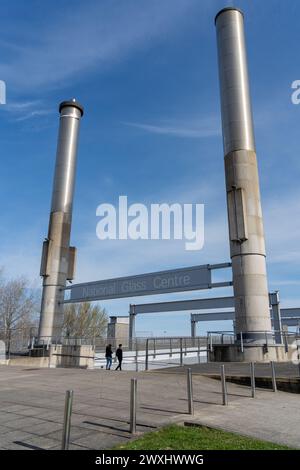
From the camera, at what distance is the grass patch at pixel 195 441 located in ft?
18.0

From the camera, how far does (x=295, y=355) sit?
20.0 metres

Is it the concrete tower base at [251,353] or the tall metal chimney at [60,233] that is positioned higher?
the tall metal chimney at [60,233]

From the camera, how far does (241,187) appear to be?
21.8m

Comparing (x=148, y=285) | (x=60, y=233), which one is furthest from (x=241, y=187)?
(x=60, y=233)

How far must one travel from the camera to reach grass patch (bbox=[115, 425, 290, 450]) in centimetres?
550

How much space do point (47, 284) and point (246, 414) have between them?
25360 millimetres

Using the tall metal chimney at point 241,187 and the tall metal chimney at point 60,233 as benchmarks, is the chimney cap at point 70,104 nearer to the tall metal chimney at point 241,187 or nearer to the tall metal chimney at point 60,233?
the tall metal chimney at point 60,233

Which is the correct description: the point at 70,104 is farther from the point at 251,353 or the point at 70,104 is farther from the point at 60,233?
the point at 251,353

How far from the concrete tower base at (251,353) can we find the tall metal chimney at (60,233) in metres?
14.9

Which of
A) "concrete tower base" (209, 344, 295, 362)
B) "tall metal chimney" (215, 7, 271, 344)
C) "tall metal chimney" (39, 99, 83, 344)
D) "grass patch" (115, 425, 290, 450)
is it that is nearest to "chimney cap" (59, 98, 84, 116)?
"tall metal chimney" (39, 99, 83, 344)

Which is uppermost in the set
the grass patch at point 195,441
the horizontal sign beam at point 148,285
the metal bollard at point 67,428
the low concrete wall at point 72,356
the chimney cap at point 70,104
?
the chimney cap at point 70,104

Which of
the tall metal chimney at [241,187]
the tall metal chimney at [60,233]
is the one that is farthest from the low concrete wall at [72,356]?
the tall metal chimney at [241,187]

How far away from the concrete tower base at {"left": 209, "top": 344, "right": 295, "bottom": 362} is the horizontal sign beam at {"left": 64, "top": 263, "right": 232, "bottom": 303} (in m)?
3.99

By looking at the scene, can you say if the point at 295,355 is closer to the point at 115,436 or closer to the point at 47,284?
the point at 115,436
